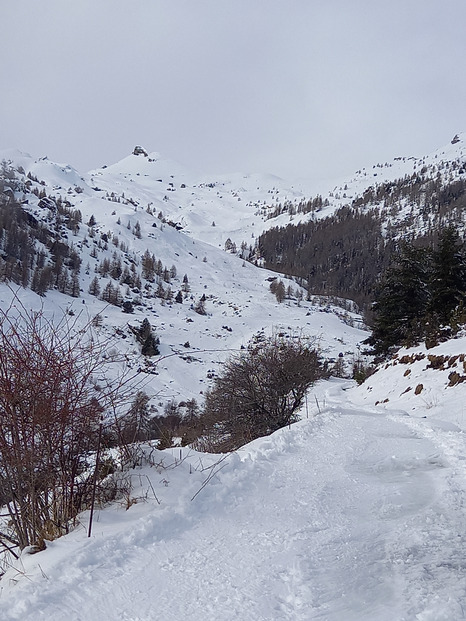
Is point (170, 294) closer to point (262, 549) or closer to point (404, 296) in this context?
point (404, 296)

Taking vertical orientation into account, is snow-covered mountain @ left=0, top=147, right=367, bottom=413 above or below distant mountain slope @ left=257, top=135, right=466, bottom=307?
below

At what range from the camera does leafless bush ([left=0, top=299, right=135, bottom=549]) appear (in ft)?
8.89

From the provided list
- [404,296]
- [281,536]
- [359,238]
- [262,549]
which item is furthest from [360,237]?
[262,549]

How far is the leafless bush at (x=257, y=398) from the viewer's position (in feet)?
34.3

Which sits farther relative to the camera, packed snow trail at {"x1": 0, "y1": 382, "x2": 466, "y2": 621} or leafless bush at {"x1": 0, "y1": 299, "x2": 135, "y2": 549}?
leafless bush at {"x1": 0, "y1": 299, "x2": 135, "y2": 549}

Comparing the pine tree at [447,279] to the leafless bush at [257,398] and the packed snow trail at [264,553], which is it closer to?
the leafless bush at [257,398]

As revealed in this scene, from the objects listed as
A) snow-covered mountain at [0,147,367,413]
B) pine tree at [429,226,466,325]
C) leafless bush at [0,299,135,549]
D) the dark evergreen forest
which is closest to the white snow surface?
leafless bush at [0,299,135,549]

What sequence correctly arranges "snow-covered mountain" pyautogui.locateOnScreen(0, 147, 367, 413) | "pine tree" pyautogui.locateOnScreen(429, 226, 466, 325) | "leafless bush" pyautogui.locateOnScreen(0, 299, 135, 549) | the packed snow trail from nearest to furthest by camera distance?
the packed snow trail
"leafless bush" pyautogui.locateOnScreen(0, 299, 135, 549)
"pine tree" pyautogui.locateOnScreen(429, 226, 466, 325)
"snow-covered mountain" pyautogui.locateOnScreen(0, 147, 367, 413)

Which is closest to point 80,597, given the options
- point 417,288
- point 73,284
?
point 417,288

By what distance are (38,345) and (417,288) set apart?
19.4 meters

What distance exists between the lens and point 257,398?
10.8 meters

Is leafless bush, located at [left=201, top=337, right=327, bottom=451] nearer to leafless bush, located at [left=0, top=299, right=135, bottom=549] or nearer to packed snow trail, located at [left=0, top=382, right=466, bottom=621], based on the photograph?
packed snow trail, located at [left=0, top=382, right=466, bottom=621]

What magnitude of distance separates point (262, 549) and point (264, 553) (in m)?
0.05

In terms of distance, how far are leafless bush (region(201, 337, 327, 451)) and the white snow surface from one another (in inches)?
239
